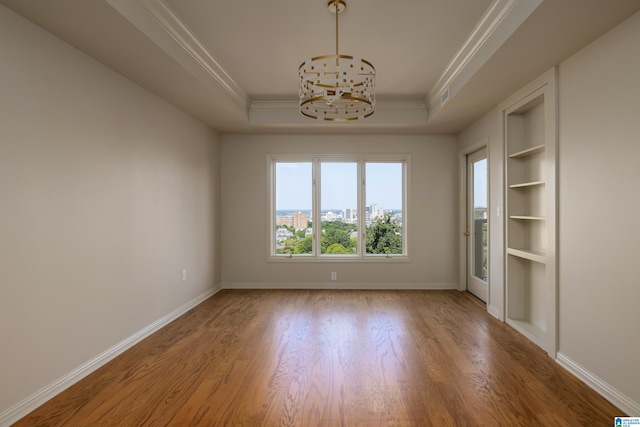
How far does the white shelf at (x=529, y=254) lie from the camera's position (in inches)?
127

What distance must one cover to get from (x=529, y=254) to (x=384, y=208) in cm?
252

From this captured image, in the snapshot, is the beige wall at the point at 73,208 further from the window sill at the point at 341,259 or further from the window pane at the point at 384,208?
the window pane at the point at 384,208

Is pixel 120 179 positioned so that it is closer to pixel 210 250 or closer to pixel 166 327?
pixel 166 327

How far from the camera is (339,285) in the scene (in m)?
5.60

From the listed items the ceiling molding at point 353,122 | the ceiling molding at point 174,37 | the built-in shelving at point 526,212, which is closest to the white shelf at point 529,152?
the built-in shelving at point 526,212

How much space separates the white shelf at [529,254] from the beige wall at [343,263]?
1.82 metres

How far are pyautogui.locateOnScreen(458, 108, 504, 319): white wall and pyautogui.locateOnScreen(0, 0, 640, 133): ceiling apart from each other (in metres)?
0.23

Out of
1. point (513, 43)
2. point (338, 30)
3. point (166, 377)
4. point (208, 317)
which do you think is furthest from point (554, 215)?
point (208, 317)

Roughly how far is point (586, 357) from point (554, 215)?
3.54 ft

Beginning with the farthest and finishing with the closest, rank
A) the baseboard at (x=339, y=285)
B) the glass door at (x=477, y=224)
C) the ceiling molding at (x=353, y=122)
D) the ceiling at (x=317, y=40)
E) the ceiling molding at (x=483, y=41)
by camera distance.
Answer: the baseboard at (x=339, y=285) < the ceiling molding at (x=353, y=122) < the glass door at (x=477, y=224) < the ceiling molding at (x=483, y=41) < the ceiling at (x=317, y=40)

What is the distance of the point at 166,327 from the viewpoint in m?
3.79

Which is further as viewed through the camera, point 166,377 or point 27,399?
point 166,377

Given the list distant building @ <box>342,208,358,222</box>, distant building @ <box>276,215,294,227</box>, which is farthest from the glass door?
distant building @ <box>276,215,294,227</box>

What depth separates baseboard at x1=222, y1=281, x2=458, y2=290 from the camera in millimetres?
5547
